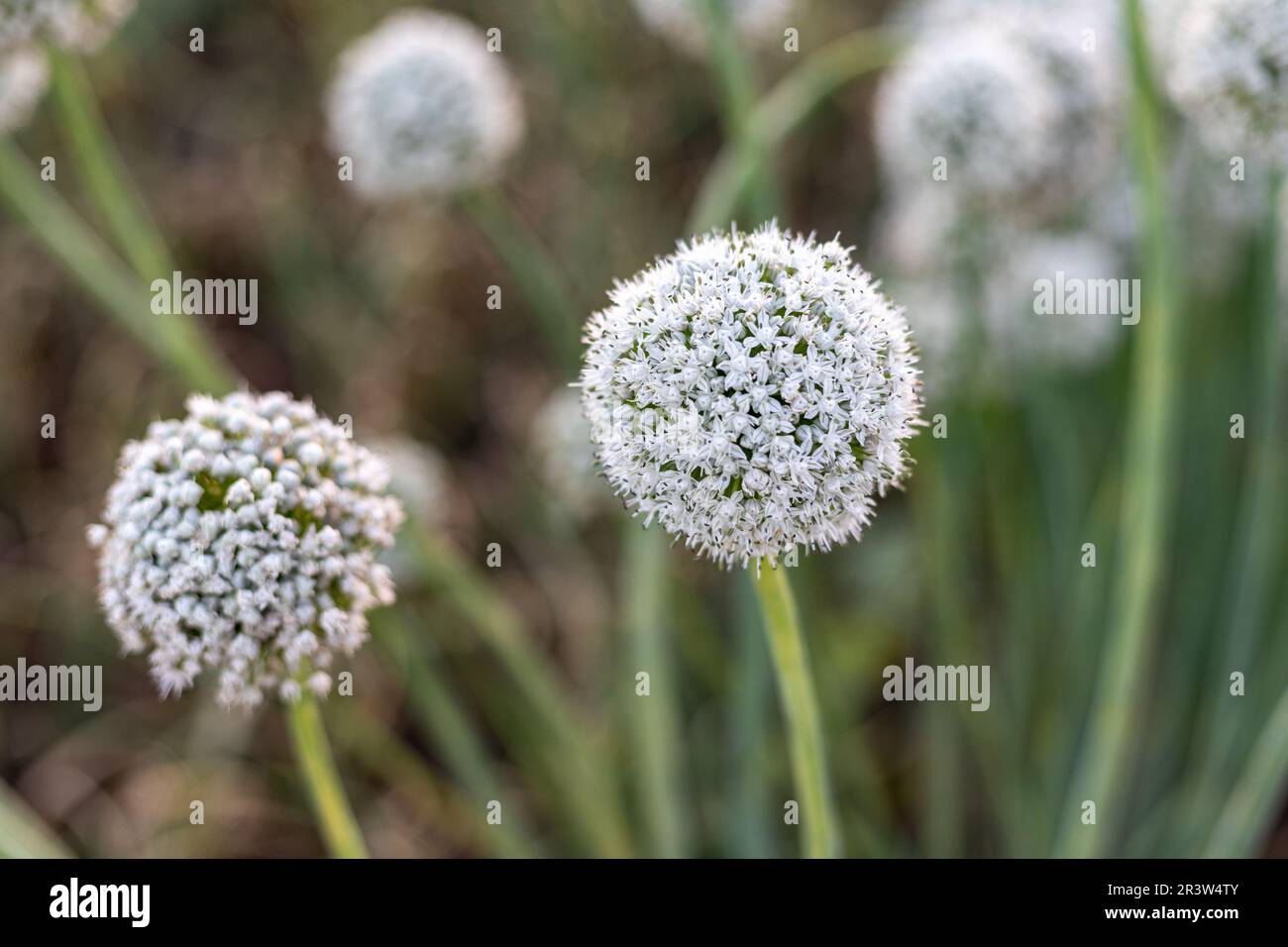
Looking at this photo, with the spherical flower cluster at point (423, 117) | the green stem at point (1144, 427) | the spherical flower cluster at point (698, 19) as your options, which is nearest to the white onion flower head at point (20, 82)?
the spherical flower cluster at point (423, 117)

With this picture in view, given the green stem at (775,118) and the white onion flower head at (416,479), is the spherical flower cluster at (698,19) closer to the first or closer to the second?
the green stem at (775,118)

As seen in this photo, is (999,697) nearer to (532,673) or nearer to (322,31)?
(532,673)

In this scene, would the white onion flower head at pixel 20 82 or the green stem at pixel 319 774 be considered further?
the white onion flower head at pixel 20 82

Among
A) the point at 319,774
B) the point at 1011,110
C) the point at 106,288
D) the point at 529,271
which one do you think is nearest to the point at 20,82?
the point at 106,288

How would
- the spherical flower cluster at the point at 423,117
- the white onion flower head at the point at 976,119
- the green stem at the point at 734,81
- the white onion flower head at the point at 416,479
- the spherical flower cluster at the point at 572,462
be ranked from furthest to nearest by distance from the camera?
the spherical flower cluster at the point at 572,462 < the spherical flower cluster at the point at 423,117 < the white onion flower head at the point at 416,479 < the white onion flower head at the point at 976,119 < the green stem at the point at 734,81

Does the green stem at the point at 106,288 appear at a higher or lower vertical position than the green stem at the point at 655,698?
higher

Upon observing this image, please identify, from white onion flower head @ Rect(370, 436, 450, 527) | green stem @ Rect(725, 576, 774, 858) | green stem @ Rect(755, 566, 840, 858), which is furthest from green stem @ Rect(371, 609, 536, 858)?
green stem @ Rect(755, 566, 840, 858)

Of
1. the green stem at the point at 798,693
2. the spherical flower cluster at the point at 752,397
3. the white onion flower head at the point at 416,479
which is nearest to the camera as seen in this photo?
the spherical flower cluster at the point at 752,397
